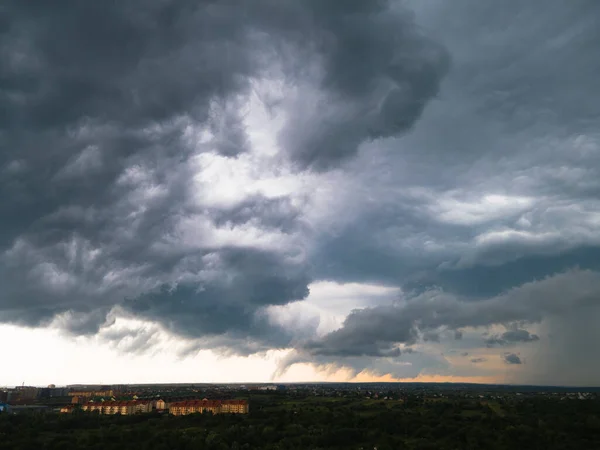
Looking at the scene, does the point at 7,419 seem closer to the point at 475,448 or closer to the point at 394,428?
the point at 394,428

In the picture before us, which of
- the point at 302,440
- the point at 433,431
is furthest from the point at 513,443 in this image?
the point at 302,440

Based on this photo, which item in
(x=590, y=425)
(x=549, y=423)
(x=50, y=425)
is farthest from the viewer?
(x=50, y=425)

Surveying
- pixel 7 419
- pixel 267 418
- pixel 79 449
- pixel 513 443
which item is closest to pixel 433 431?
pixel 513 443

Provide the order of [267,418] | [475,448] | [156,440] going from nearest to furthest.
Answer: [475,448]
[156,440]
[267,418]

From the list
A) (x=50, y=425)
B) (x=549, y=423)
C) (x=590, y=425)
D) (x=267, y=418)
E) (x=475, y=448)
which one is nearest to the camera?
(x=475, y=448)

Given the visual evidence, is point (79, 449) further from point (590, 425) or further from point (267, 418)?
point (590, 425)

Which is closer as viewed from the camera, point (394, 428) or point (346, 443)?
point (346, 443)
